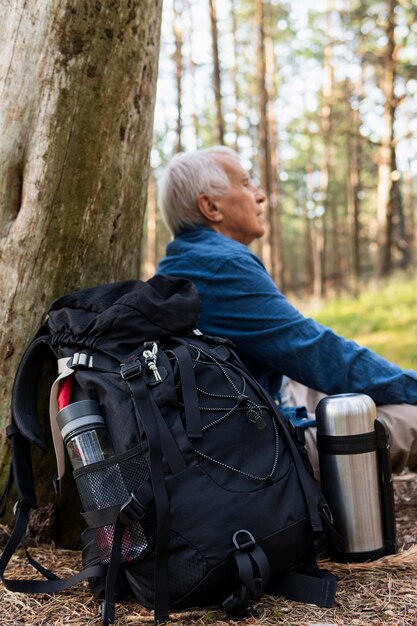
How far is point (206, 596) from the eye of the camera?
1893mm

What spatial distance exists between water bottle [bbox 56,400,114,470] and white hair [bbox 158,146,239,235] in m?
1.32

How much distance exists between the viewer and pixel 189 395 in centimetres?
197

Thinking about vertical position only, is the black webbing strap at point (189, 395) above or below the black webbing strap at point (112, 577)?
above

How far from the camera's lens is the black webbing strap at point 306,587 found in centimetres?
200

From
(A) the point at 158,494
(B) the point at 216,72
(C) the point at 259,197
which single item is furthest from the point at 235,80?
(A) the point at 158,494

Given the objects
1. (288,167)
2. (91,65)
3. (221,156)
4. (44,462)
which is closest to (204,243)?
(221,156)

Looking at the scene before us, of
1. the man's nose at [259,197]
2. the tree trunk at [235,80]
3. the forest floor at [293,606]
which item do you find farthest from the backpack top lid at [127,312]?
the tree trunk at [235,80]

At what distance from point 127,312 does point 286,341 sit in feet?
2.55

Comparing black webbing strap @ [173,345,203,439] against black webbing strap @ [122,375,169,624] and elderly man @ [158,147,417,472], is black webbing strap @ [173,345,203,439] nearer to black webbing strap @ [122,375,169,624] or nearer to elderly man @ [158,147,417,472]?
black webbing strap @ [122,375,169,624]

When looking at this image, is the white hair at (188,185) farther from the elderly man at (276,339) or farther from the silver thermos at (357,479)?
the silver thermos at (357,479)

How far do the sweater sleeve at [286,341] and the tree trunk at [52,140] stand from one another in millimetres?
646

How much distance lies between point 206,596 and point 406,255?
57.5 ft

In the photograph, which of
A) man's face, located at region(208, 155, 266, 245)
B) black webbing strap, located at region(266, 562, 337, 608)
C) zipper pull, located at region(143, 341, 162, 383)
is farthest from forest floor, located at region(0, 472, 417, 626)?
man's face, located at region(208, 155, 266, 245)

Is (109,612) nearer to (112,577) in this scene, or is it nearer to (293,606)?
(112,577)
